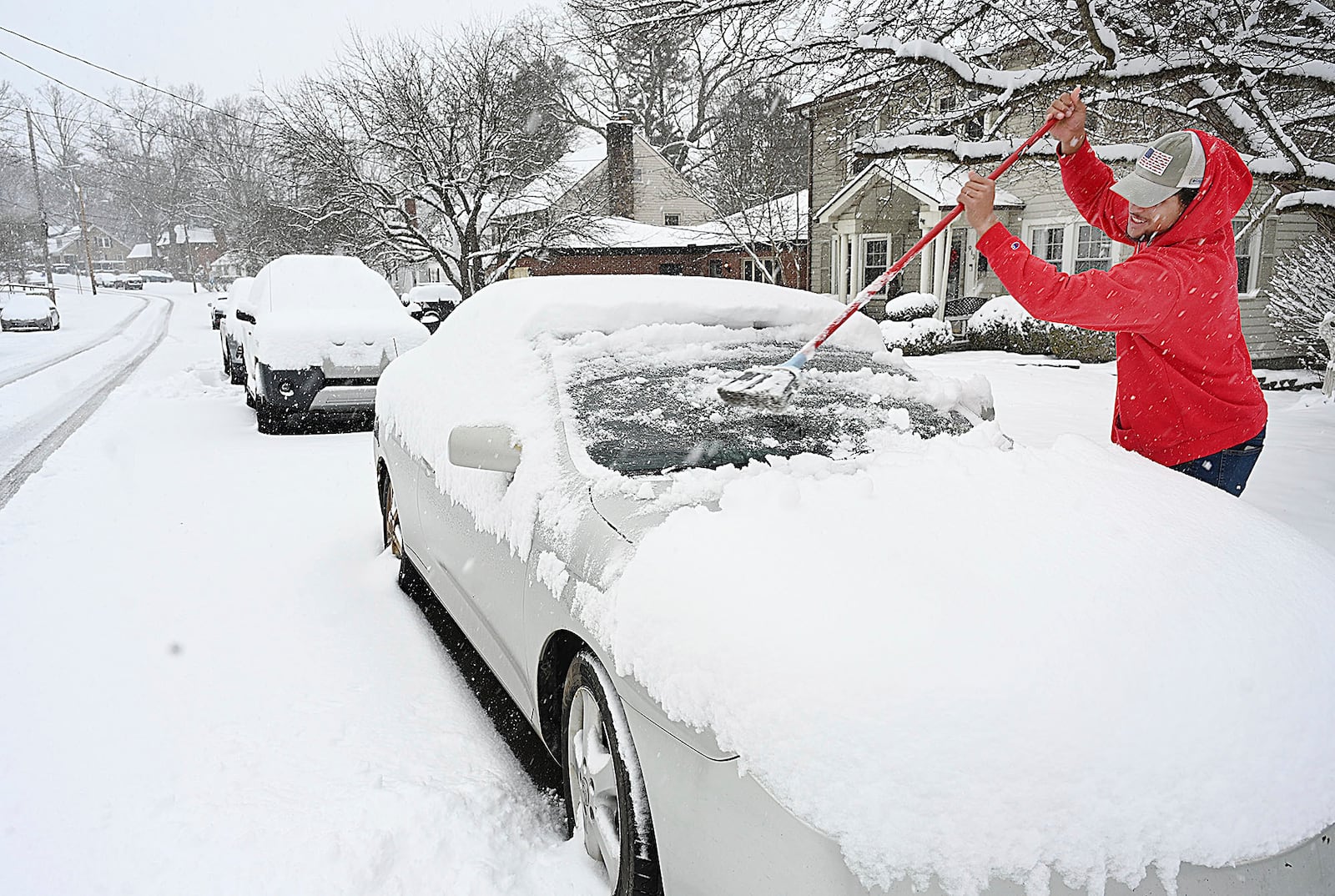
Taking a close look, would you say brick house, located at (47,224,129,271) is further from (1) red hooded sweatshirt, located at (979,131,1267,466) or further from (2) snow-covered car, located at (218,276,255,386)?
(1) red hooded sweatshirt, located at (979,131,1267,466)

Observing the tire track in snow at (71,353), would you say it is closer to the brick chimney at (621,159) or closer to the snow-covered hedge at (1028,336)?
the brick chimney at (621,159)

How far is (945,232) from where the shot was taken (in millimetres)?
17891

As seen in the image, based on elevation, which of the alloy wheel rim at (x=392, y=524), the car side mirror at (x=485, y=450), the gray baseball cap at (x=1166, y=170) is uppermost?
the gray baseball cap at (x=1166, y=170)

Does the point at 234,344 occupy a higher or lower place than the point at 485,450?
lower

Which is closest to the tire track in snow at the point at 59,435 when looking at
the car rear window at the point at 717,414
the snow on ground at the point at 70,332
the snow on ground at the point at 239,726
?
the snow on ground at the point at 239,726

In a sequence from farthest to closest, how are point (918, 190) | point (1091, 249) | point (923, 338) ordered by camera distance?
1. point (918, 190)
2. point (1091, 249)
3. point (923, 338)

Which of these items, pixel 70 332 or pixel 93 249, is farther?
pixel 93 249

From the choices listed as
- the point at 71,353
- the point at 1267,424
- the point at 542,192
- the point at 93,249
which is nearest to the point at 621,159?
the point at 542,192

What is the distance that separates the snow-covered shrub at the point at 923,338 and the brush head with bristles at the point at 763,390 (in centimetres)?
1406

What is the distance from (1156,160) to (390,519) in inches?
148

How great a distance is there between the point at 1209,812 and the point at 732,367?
1963mm

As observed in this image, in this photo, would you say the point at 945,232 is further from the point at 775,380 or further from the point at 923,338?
the point at 775,380

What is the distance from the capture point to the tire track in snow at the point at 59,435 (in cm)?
A: 639

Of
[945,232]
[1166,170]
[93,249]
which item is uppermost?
[93,249]
